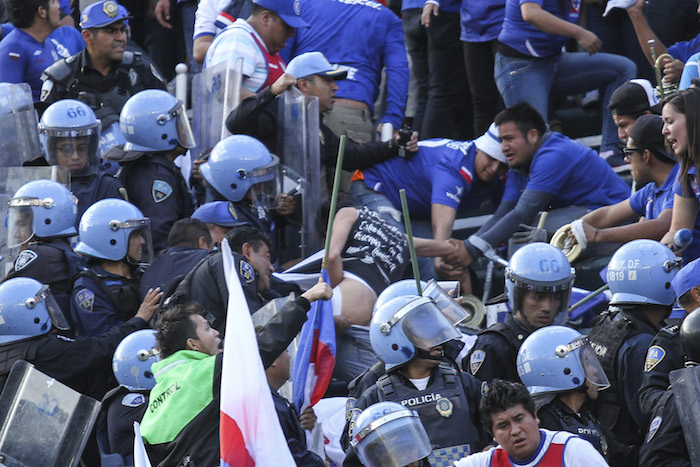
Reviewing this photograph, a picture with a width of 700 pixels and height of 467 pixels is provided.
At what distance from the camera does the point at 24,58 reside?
35.8 ft

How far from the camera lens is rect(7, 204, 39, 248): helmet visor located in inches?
342

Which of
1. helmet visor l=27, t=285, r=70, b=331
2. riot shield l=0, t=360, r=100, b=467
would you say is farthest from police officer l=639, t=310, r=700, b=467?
helmet visor l=27, t=285, r=70, b=331

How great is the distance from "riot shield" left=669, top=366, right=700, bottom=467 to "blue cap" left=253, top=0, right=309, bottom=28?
203 inches

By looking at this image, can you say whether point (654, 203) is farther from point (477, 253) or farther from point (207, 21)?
point (207, 21)

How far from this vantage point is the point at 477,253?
970 centimetres

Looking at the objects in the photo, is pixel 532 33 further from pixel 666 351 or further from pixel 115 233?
pixel 666 351

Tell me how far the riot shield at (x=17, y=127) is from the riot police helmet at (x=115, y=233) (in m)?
2.20

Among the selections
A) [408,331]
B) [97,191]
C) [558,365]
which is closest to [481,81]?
[97,191]

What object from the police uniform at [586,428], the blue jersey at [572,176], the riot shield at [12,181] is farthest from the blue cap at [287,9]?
the police uniform at [586,428]

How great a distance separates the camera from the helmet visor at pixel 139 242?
8461 millimetres

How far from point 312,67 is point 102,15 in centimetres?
183

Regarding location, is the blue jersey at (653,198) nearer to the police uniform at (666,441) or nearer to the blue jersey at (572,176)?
the blue jersey at (572,176)

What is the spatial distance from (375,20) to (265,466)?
558 cm

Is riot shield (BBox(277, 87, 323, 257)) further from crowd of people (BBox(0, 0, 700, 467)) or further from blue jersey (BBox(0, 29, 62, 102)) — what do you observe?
blue jersey (BBox(0, 29, 62, 102))
